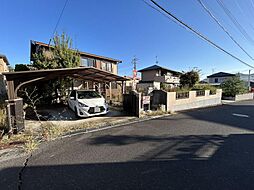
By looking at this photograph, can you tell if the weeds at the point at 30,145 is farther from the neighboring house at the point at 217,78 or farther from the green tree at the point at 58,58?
the neighboring house at the point at 217,78

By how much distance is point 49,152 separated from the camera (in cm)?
366

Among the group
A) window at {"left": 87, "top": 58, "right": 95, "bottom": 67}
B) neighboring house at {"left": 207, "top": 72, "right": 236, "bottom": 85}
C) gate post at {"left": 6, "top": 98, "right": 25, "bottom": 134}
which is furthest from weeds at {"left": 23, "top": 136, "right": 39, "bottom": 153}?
neighboring house at {"left": 207, "top": 72, "right": 236, "bottom": 85}

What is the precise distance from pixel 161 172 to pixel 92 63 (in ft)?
50.6

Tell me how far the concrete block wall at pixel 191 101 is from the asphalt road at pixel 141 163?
5043 mm

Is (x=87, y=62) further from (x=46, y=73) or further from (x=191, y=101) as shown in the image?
(x=191, y=101)

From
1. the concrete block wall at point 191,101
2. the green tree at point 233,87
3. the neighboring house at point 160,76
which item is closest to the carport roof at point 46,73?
the concrete block wall at point 191,101

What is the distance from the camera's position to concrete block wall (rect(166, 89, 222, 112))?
9.88 m

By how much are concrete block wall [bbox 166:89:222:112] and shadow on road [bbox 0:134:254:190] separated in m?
6.10

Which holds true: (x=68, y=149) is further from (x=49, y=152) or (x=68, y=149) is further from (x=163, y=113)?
(x=163, y=113)

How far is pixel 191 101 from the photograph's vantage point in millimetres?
11562

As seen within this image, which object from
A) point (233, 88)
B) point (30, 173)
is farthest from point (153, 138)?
point (233, 88)

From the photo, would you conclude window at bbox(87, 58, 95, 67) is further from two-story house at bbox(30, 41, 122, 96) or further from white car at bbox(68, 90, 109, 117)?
white car at bbox(68, 90, 109, 117)

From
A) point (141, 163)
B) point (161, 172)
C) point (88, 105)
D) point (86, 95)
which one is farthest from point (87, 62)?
point (161, 172)

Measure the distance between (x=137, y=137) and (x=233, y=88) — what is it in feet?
62.4
